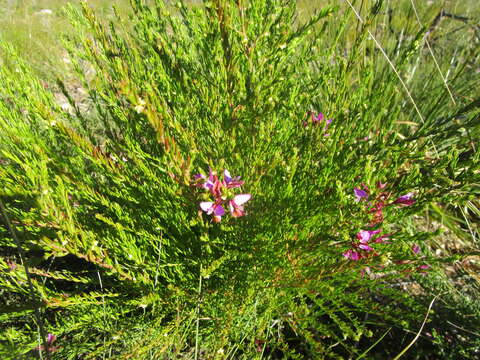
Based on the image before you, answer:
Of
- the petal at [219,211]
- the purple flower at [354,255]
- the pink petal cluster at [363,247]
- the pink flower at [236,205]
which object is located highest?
the petal at [219,211]

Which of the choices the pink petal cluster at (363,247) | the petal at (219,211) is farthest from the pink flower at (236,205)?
the pink petal cluster at (363,247)

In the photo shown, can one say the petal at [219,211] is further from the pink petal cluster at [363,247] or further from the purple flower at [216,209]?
the pink petal cluster at [363,247]

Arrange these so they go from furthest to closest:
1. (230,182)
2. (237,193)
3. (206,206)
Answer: (237,193), (230,182), (206,206)

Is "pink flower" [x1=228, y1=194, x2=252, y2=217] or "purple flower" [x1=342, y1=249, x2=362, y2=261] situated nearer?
"pink flower" [x1=228, y1=194, x2=252, y2=217]

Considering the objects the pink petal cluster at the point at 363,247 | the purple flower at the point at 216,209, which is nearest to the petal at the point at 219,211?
the purple flower at the point at 216,209

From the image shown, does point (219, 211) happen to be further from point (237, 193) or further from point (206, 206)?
point (237, 193)

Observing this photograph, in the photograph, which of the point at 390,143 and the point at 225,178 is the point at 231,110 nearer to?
the point at 225,178

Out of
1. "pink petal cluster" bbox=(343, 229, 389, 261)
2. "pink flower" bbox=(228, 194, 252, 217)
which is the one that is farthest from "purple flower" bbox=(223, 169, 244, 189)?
"pink petal cluster" bbox=(343, 229, 389, 261)

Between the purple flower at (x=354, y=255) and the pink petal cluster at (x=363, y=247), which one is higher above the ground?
the pink petal cluster at (x=363, y=247)

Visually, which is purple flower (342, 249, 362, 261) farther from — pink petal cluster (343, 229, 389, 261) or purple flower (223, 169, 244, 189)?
purple flower (223, 169, 244, 189)

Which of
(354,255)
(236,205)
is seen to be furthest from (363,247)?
(236,205)

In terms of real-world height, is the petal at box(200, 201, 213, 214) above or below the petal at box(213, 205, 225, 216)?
above

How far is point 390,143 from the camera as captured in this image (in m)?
1.05

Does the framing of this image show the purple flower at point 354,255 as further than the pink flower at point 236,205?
Yes
